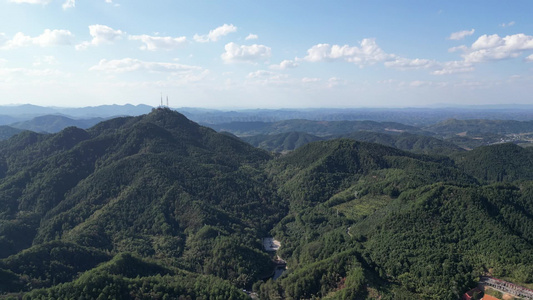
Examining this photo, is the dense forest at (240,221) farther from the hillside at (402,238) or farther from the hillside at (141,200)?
the hillside at (141,200)

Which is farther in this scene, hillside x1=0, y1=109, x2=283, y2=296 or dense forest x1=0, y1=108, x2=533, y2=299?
hillside x1=0, y1=109, x2=283, y2=296

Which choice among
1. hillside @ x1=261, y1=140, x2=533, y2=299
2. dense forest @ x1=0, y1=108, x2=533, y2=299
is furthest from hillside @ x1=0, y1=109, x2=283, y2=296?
hillside @ x1=261, y1=140, x2=533, y2=299

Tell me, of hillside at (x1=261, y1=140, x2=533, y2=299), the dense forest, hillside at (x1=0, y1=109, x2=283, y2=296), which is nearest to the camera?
hillside at (x1=261, y1=140, x2=533, y2=299)

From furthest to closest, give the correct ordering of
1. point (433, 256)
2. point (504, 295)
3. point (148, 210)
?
point (148, 210) < point (433, 256) < point (504, 295)

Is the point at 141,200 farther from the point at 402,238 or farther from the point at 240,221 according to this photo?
the point at 402,238

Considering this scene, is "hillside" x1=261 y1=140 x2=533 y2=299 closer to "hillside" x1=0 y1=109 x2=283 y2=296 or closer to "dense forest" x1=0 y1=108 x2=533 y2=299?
"dense forest" x1=0 y1=108 x2=533 y2=299

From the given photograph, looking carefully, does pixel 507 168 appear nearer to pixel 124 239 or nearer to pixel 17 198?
pixel 124 239

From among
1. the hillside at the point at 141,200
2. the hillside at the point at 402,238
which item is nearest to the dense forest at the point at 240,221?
the hillside at the point at 402,238

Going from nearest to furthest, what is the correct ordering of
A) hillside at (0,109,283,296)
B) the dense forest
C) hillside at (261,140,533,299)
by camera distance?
hillside at (261,140,533,299) → the dense forest → hillside at (0,109,283,296)

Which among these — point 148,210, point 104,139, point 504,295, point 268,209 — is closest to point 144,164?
point 148,210
